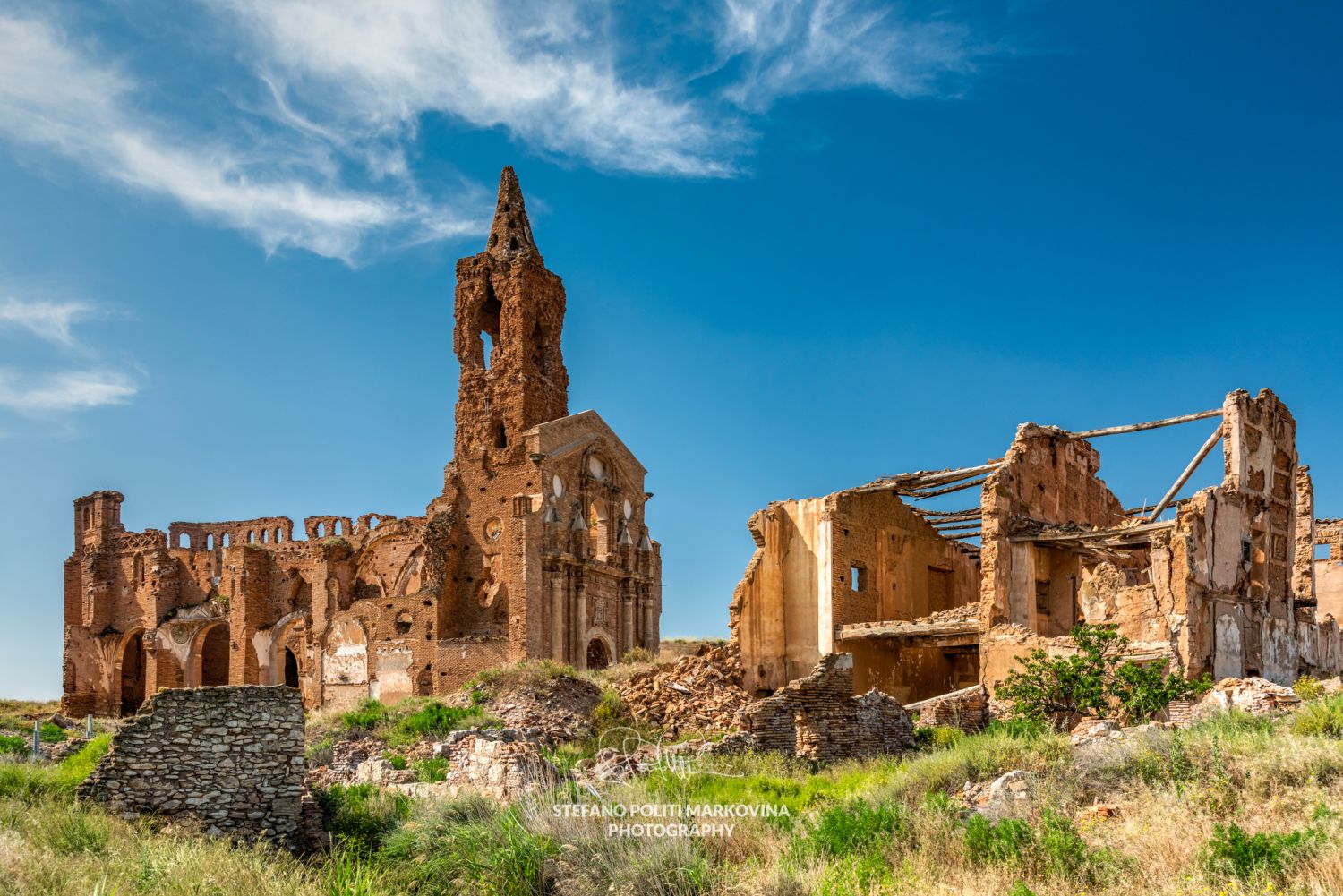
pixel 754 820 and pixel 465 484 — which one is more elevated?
pixel 465 484

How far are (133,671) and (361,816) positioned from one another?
40.4 metres

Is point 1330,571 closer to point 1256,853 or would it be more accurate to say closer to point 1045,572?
point 1045,572

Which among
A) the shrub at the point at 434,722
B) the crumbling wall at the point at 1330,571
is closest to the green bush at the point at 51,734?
the shrub at the point at 434,722

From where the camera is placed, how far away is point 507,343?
42156 millimetres

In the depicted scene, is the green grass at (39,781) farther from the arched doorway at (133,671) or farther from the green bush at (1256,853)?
the arched doorway at (133,671)

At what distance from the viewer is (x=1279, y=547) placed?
2389 cm

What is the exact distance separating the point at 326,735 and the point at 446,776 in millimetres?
9513

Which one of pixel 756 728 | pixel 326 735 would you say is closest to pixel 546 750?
pixel 756 728

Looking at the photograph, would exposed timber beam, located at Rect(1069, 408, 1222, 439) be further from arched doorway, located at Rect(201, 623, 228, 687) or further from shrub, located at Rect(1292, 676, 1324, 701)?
arched doorway, located at Rect(201, 623, 228, 687)

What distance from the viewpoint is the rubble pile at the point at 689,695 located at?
22.8 metres

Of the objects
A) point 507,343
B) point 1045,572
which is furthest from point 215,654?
point 1045,572

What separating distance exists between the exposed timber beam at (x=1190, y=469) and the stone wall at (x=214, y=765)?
15.6 m

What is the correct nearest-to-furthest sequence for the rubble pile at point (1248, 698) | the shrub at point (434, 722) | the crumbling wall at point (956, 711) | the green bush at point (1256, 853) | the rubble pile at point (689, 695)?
the green bush at point (1256, 853), the rubble pile at point (1248, 698), the crumbling wall at point (956, 711), the rubble pile at point (689, 695), the shrub at point (434, 722)

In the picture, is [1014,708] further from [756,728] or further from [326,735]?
[326,735]
